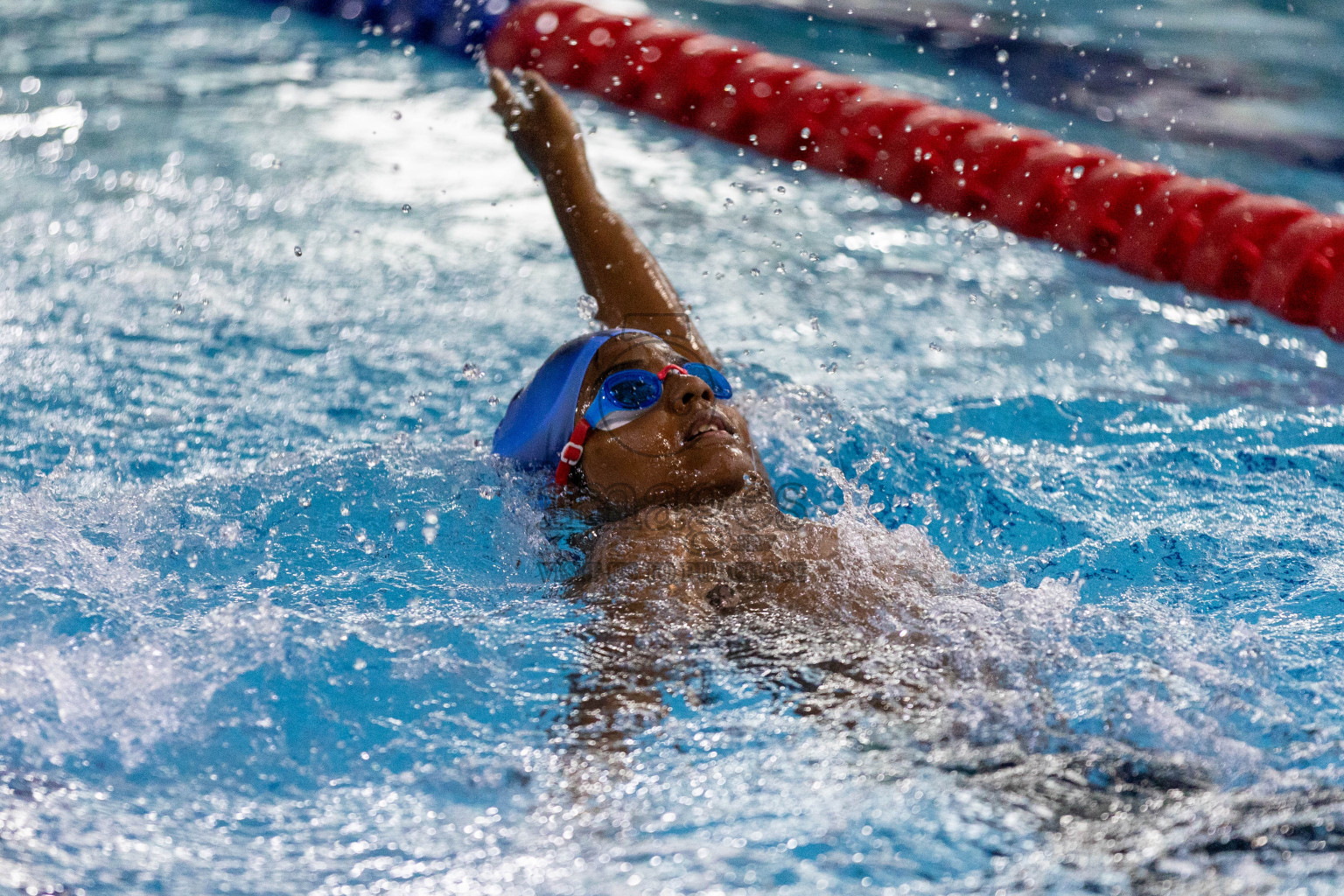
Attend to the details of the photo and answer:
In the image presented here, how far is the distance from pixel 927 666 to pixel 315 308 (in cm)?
266

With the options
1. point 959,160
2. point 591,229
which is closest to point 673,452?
point 591,229

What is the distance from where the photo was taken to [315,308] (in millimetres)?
4098

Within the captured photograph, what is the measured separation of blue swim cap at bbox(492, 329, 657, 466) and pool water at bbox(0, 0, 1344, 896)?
0.38 ft

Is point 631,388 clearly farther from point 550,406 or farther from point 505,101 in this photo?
point 505,101

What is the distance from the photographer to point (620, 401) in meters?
2.53

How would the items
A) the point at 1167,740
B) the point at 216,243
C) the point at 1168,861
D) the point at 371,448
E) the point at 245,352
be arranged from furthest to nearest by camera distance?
the point at 216,243 → the point at 245,352 → the point at 371,448 → the point at 1167,740 → the point at 1168,861

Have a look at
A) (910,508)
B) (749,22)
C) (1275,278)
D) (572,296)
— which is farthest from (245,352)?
(749,22)

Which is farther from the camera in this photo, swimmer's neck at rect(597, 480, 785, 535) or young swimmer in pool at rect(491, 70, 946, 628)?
swimmer's neck at rect(597, 480, 785, 535)

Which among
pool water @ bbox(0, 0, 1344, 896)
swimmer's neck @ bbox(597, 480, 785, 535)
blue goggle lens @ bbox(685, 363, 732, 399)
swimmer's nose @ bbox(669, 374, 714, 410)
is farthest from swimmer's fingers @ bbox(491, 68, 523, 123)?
swimmer's neck @ bbox(597, 480, 785, 535)

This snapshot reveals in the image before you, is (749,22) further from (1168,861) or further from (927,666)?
(1168,861)

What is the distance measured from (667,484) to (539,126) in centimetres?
127

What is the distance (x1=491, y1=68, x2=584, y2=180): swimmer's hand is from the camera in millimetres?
3254

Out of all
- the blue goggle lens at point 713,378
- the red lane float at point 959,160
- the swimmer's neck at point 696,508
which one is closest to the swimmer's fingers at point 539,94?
the blue goggle lens at point 713,378

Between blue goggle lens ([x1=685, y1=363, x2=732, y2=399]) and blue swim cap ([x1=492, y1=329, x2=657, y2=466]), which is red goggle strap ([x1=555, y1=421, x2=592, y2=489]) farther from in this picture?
blue goggle lens ([x1=685, y1=363, x2=732, y2=399])
